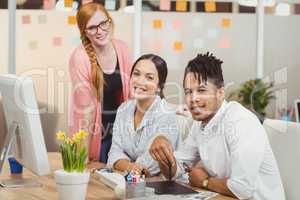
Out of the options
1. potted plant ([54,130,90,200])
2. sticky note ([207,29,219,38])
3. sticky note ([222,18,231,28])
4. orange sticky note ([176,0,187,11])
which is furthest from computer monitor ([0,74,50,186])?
sticky note ([222,18,231,28])

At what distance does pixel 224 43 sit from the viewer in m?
4.68

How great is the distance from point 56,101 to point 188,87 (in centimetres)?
204

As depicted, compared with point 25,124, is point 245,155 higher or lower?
lower

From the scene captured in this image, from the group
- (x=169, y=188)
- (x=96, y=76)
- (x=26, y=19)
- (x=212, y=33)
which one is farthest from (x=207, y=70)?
(x=26, y=19)

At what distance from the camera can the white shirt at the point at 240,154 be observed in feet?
7.13

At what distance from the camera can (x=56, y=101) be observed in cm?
440

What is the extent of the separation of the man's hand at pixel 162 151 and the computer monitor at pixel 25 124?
0.72 m

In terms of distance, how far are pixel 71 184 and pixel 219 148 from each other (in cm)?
86

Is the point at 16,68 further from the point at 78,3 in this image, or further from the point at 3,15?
the point at 78,3

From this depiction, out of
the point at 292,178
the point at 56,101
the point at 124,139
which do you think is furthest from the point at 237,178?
the point at 56,101

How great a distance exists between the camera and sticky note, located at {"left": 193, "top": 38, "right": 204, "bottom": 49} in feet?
15.2

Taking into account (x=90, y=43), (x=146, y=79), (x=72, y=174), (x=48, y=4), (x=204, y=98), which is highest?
(x=48, y=4)

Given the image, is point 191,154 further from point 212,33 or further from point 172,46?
point 212,33

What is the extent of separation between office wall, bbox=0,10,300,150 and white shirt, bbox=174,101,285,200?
2.01 metres
